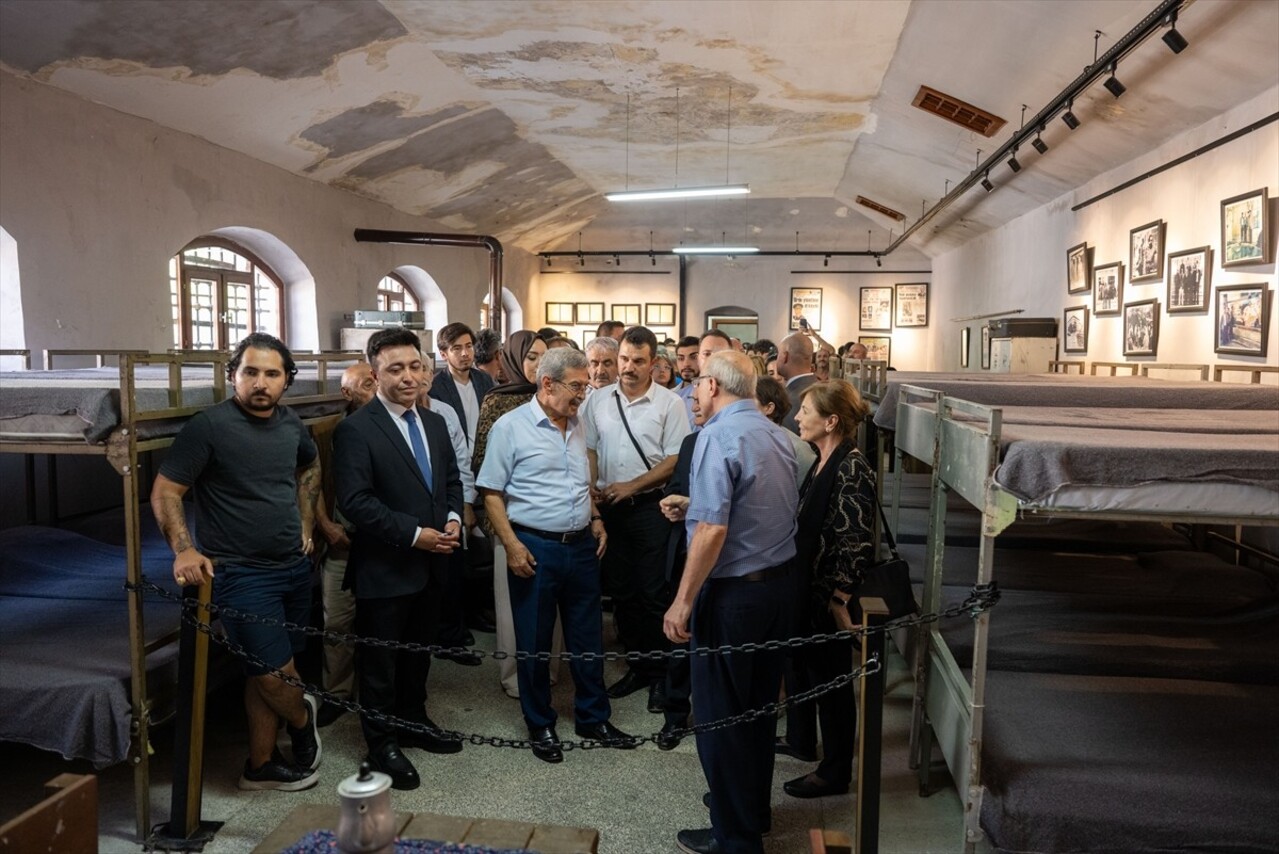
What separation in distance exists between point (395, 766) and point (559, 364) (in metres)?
1.89

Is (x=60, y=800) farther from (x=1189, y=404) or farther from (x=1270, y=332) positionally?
(x=1270, y=332)

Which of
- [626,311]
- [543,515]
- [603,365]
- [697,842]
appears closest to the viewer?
[697,842]

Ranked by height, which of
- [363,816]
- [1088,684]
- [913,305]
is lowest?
[1088,684]

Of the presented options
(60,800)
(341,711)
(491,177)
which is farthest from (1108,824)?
(491,177)

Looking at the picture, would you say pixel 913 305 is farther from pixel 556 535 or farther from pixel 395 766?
pixel 395 766

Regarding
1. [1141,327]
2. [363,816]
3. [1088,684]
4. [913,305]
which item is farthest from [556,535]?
[913,305]

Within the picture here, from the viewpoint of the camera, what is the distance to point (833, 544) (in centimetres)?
372

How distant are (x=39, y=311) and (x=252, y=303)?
Answer: 4216 millimetres

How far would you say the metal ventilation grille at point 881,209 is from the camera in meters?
18.0

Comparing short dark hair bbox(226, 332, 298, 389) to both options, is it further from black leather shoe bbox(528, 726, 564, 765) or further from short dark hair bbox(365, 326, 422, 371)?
black leather shoe bbox(528, 726, 564, 765)

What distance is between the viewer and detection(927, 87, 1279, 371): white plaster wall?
23.2 feet

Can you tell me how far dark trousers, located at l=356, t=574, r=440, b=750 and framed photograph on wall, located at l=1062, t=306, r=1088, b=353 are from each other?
9746 millimetres

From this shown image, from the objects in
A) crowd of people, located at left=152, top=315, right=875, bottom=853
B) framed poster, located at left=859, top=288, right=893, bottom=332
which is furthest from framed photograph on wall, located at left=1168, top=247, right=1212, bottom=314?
framed poster, located at left=859, top=288, right=893, bottom=332

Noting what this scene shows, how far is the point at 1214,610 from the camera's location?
468 centimetres
